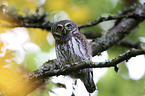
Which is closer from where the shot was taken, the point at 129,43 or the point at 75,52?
the point at 75,52

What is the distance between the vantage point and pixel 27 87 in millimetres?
3340

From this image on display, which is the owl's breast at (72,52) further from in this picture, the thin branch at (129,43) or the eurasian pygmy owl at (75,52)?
the thin branch at (129,43)

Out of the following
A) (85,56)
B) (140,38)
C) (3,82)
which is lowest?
(3,82)

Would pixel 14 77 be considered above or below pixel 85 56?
below

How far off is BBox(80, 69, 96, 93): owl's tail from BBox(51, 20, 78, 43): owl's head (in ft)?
2.83

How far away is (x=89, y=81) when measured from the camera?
14.2 ft

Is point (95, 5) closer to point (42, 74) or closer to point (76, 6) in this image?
point (76, 6)

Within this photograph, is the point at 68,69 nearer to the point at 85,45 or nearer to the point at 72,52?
the point at 72,52

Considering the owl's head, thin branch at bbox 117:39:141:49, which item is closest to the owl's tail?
the owl's head

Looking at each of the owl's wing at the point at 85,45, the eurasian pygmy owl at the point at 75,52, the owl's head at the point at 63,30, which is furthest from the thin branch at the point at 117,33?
the owl's head at the point at 63,30

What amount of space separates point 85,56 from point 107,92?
1247mm

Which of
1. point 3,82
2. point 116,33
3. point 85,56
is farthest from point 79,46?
point 3,82

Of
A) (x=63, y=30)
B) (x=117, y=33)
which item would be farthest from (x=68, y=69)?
(x=117, y=33)

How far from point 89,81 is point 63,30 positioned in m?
1.31
